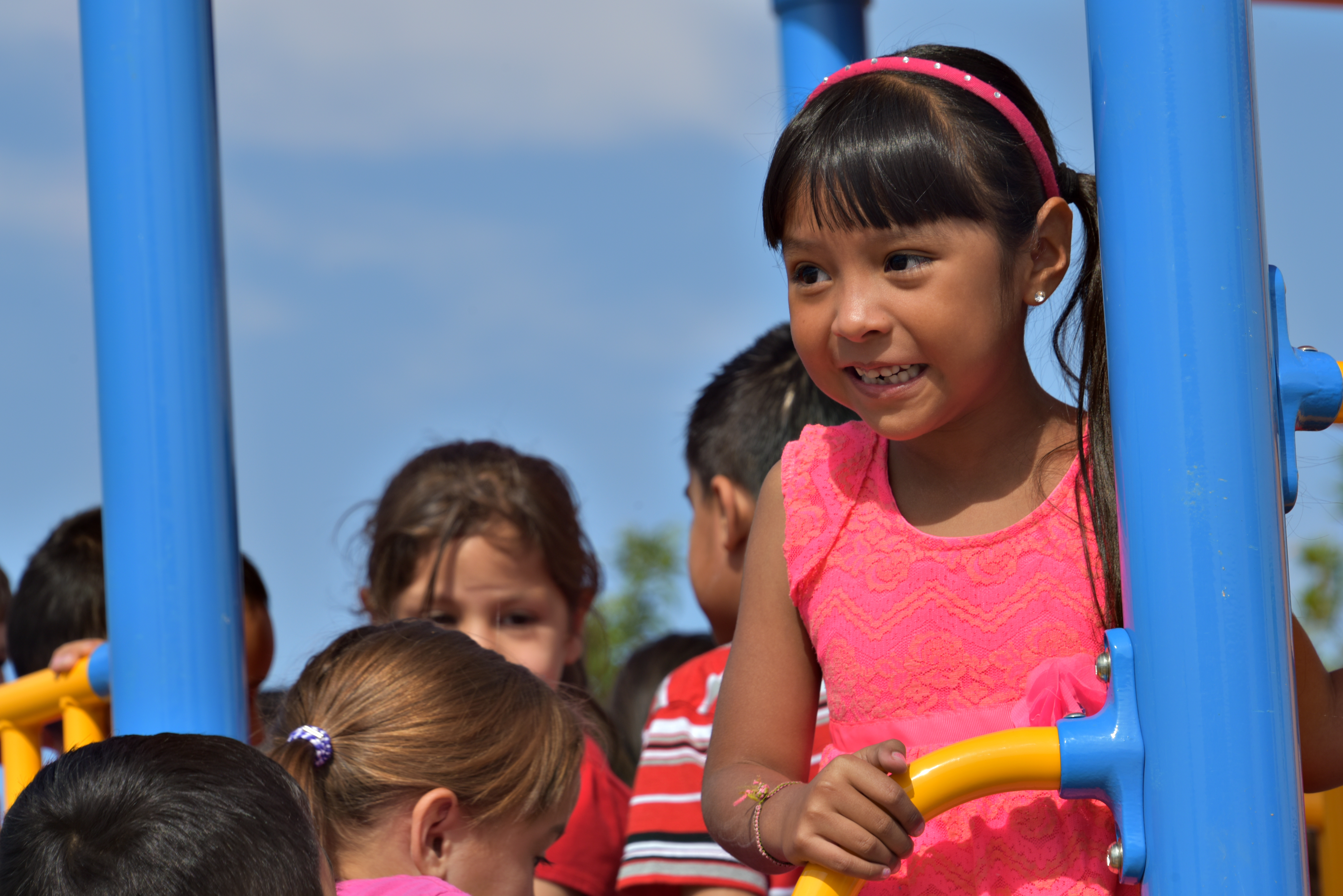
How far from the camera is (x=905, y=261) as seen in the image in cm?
135

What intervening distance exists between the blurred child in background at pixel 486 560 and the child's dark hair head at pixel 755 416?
345mm

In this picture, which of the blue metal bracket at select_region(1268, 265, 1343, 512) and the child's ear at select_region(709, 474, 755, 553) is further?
the child's ear at select_region(709, 474, 755, 553)

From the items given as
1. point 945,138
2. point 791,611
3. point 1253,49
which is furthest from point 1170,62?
point 791,611

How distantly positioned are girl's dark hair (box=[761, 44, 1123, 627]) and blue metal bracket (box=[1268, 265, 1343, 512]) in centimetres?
18

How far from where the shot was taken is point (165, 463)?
A: 175cm

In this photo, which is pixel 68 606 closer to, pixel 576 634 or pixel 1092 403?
pixel 576 634

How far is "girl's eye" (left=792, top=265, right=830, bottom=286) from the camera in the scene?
140 cm

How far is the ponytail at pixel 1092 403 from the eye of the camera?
52.7 inches

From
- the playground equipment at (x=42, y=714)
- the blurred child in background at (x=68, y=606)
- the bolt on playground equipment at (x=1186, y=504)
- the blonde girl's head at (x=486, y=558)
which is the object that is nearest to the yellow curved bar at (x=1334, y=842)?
the bolt on playground equipment at (x=1186, y=504)

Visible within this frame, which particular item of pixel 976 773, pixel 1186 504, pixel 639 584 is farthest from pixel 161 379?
pixel 639 584

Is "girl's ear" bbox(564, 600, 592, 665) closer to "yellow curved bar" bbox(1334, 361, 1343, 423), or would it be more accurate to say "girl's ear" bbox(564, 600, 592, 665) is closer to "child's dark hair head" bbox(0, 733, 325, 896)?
"child's dark hair head" bbox(0, 733, 325, 896)

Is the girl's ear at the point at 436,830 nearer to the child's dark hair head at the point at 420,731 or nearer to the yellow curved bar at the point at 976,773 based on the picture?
the child's dark hair head at the point at 420,731

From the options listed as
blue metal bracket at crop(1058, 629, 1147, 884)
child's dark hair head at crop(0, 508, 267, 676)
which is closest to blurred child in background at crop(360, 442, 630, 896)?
child's dark hair head at crop(0, 508, 267, 676)

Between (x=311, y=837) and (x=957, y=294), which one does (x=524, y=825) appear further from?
(x=957, y=294)
